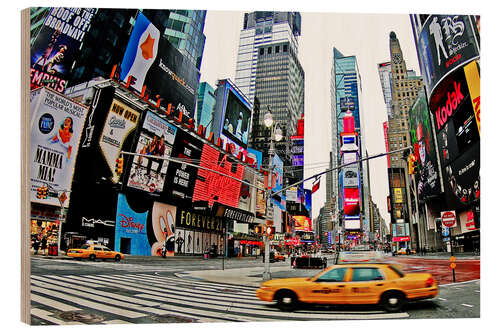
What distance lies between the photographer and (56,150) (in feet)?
43.3

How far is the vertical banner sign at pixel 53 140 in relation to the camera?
1127cm

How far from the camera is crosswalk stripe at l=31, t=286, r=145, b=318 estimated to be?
32.0 feet

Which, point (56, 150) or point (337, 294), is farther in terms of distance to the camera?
point (56, 150)

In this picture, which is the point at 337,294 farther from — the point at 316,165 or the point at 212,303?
the point at 316,165

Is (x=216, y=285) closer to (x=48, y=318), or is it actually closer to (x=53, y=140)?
(x=48, y=318)

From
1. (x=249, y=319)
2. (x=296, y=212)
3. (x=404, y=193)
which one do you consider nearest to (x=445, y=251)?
(x=404, y=193)

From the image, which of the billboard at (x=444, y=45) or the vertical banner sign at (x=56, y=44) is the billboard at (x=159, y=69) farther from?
the billboard at (x=444, y=45)

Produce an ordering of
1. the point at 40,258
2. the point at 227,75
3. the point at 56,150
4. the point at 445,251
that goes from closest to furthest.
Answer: the point at 40,258
the point at 56,150
the point at 445,251
the point at 227,75

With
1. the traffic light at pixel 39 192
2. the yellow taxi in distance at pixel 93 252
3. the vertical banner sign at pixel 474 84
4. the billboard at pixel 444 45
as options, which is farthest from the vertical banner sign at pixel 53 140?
the vertical banner sign at pixel 474 84

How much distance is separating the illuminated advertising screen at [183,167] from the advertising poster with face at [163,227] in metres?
2.68

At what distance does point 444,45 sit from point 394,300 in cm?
1339

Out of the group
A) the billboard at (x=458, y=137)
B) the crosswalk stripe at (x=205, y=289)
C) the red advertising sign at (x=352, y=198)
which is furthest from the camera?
the red advertising sign at (x=352, y=198)

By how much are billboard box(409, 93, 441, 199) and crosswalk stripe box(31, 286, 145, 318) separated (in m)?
14.7

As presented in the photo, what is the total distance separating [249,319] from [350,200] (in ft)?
73.0
